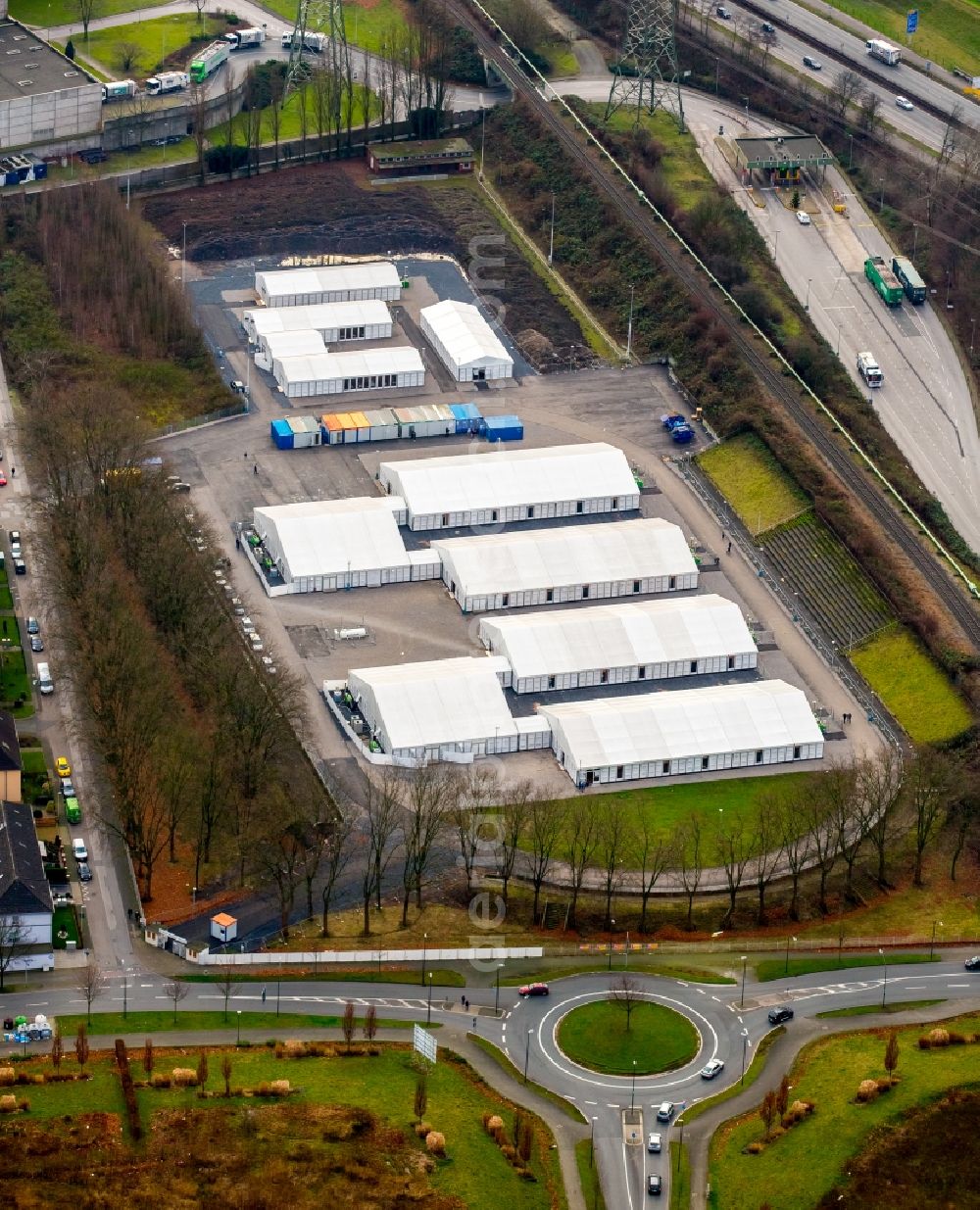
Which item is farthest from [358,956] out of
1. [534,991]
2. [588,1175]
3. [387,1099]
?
[588,1175]

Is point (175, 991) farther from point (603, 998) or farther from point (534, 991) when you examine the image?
point (603, 998)

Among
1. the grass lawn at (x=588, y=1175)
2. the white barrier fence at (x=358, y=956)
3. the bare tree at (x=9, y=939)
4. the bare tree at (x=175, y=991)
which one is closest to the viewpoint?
the grass lawn at (x=588, y=1175)

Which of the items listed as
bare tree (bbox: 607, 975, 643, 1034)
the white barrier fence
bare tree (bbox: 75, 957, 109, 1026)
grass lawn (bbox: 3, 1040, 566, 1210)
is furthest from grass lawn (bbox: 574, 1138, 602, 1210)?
bare tree (bbox: 75, 957, 109, 1026)

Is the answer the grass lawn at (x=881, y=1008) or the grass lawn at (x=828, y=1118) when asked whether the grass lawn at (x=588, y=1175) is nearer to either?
the grass lawn at (x=828, y=1118)

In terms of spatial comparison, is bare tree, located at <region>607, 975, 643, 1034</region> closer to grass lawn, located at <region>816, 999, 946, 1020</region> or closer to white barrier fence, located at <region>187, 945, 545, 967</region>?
white barrier fence, located at <region>187, 945, 545, 967</region>

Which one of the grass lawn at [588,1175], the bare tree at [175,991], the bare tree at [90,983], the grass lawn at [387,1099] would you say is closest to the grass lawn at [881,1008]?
the grass lawn at [588,1175]

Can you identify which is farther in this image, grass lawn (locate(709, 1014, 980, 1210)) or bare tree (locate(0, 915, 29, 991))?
bare tree (locate(0, 915, 29, 991))

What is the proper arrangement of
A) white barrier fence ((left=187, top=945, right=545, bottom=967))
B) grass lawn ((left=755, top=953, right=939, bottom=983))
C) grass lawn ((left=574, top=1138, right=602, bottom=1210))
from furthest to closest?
grass lawn ((left=755, top=953, right=939, bottom=983)) < white barrier fence ((left=187, top=945, right=545, bottom=967)) < grass lawn ((left=574, top=1138, right=602, bottom=1210))
